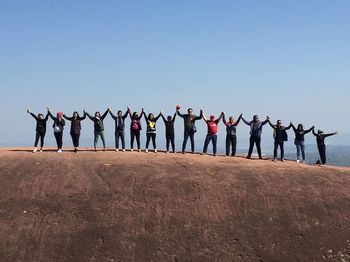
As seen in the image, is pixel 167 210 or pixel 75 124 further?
pixel 75 124

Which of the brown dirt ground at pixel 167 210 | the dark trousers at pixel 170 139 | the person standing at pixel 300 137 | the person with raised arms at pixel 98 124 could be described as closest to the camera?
the brown dirt ground at pixel 167 210

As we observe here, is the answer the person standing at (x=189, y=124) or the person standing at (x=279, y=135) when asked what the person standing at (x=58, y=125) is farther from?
the person standing at (x=279, y=135)

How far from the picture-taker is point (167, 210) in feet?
67.3

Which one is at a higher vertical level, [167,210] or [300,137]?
[300,137]

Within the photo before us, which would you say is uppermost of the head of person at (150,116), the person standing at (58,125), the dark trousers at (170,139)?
the head of person at (150,116)

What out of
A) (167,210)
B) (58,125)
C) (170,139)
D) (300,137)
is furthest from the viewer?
(300,137)

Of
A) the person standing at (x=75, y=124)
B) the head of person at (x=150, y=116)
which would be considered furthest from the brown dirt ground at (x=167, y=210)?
the head of person at (x=150, y=116)

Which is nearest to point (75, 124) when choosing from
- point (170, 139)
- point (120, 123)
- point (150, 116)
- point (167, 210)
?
point (120, 123)

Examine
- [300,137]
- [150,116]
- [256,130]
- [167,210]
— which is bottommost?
[167,210]

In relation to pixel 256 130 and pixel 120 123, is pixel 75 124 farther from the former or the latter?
pixel 256 130

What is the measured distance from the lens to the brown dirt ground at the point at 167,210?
1853cm

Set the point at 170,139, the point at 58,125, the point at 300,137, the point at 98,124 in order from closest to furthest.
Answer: the point at 58,125 < the point at 98,124 < the point at 170,139 < the point at 300,137

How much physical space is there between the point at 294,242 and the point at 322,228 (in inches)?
67.8

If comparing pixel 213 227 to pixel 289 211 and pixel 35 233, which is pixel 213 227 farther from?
pixel 35 233
